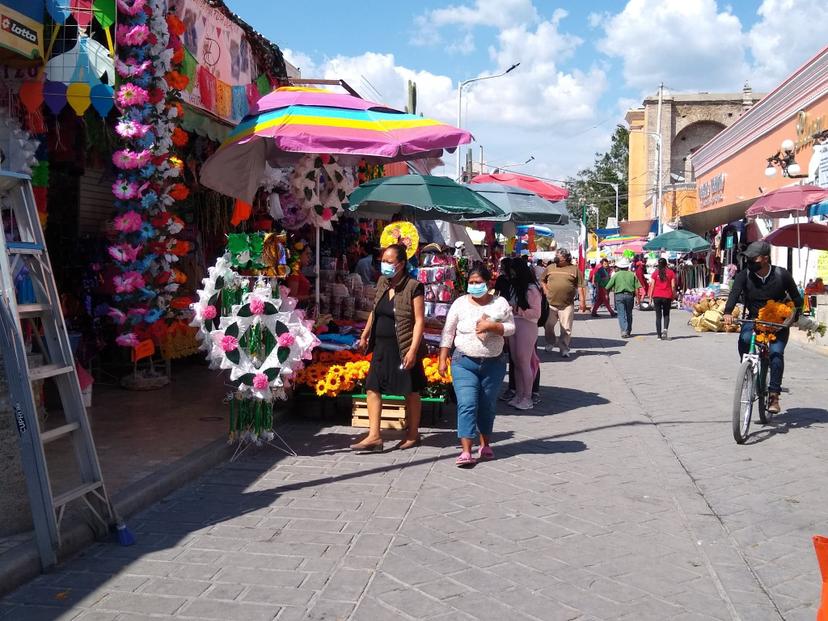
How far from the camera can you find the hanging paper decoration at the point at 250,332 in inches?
271

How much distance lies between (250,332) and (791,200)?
35.8ft

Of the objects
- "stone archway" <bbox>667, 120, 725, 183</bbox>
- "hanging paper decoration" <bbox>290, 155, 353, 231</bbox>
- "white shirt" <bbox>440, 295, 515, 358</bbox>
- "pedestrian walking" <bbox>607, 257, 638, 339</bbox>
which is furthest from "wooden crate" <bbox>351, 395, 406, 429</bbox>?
"stone archway" <bbox>667, 120, 725, 183</bbox>

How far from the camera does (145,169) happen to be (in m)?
8.99

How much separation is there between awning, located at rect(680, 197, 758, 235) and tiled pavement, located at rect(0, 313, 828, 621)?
14.6 m

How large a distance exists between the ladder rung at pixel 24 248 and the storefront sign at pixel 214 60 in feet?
16.4

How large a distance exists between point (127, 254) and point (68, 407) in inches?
170

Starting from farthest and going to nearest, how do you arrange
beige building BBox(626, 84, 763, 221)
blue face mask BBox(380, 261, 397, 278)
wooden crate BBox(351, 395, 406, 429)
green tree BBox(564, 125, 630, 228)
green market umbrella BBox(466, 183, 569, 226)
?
1. green tree BBox(564, 125, 630, 228)
2. beige building BBox(626, 84, 763, 221)
3. green market umbrella BBox(466, 183, 569, 226)
4. wooden crate BBox(351, 395, 406, 429)
5. blue face mask BBox(380, 261, 397, 278)

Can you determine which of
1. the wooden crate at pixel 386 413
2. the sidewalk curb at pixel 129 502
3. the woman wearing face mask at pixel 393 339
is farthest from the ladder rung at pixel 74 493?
the wooden crate at pixel 386 413

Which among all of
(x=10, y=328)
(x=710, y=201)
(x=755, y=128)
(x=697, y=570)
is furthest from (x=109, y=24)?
(x=710, y=201)

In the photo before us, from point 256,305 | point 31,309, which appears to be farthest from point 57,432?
point 256,305

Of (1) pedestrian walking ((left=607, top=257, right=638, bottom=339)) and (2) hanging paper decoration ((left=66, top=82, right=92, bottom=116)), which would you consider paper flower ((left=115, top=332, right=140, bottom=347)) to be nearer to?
(2) hanging paper decoration ((left=66, top=82, right=92, bottom=116))

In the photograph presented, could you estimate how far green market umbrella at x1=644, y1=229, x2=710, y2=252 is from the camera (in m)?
26.6

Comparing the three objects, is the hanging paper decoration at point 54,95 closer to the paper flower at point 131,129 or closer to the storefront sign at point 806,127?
the paper flower at point 131,129

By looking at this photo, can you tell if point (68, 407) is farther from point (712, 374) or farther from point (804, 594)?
point (712, 374)
